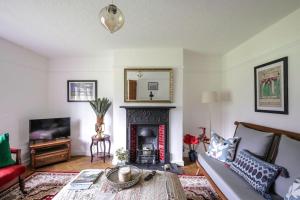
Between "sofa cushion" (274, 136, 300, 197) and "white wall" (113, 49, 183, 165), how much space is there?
75.9 inches

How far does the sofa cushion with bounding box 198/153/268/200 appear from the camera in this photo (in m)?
1.60

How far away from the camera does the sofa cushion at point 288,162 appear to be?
154 cm

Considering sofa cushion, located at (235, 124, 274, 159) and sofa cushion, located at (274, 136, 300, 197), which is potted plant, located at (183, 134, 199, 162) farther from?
sofa cushion, located at (274, 136, 300, 197)

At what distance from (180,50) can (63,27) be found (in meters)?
2.14

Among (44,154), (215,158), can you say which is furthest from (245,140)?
(44,154)

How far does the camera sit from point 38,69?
384 cm

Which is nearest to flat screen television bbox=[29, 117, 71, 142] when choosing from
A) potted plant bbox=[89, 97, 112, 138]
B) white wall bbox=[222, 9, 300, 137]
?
potted plant bbox=[89, 97, 112, 138]

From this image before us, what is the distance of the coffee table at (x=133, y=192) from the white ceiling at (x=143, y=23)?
77.1 inches

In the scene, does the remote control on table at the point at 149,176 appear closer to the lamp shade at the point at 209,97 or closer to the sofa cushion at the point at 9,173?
the sofa cushion at the point at 9,173

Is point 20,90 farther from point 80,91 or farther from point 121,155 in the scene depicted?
point 121,155

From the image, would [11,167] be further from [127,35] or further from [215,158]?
[215,158]

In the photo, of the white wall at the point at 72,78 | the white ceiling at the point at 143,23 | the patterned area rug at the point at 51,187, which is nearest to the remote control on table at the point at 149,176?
the patterned area rug at the point at 51,187

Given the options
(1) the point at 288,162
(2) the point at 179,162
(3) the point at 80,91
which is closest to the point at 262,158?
(1) the point at 288,162

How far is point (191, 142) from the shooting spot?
3.51 m
